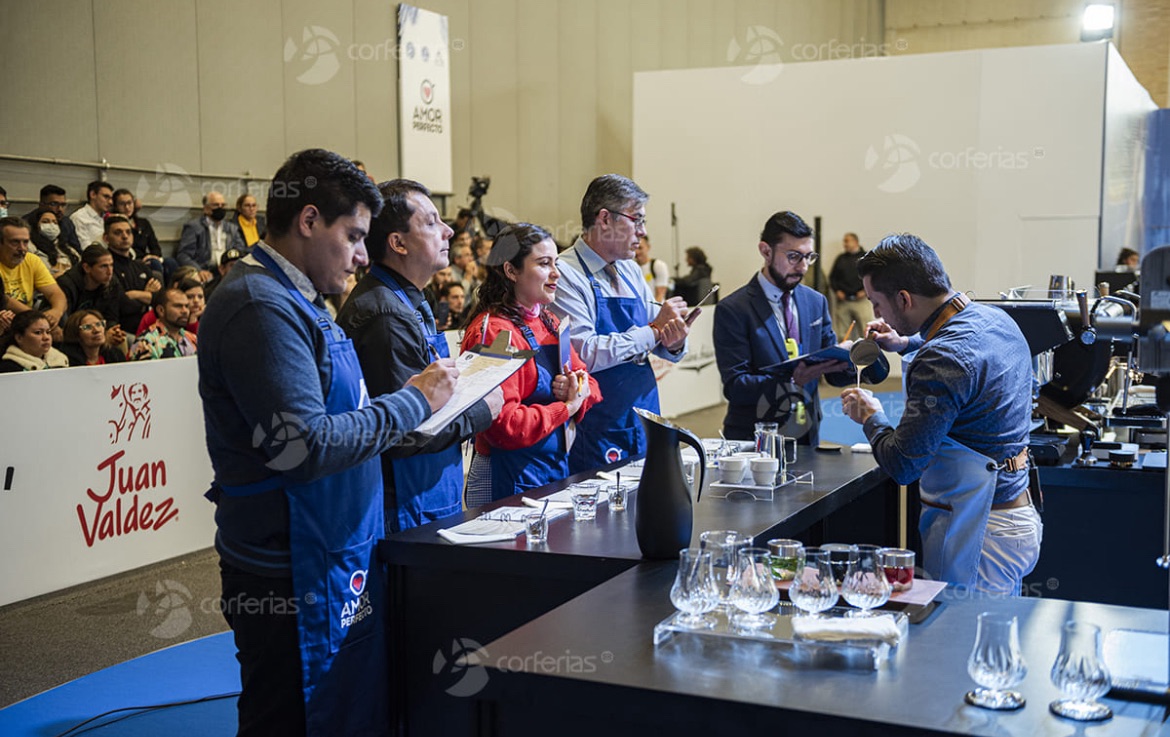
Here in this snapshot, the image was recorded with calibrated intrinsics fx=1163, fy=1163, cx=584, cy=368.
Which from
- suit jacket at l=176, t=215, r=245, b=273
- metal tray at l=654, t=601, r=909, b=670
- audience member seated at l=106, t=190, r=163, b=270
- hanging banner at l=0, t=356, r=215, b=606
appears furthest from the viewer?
suit jacket at l=176, t=215, r=245, b=273

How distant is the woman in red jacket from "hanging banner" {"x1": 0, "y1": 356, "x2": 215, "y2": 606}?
7.43 feet

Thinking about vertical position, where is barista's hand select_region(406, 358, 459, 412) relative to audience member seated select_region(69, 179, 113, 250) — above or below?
below

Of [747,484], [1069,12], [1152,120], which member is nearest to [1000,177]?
[1152,120]

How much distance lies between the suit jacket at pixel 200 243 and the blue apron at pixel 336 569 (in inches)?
249

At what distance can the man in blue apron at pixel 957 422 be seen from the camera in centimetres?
247

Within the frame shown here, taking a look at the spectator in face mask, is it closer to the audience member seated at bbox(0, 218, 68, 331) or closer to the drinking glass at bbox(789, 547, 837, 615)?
the audience member seated at bbox(0, 218, 68, 331)

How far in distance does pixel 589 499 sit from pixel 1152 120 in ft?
50.4

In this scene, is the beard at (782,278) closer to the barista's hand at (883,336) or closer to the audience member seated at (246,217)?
the barista's hand at (883,336)

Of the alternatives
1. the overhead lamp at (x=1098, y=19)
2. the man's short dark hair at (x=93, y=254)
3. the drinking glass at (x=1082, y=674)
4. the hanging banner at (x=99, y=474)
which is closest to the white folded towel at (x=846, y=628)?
the drinking glass at (x=1082, y=674)

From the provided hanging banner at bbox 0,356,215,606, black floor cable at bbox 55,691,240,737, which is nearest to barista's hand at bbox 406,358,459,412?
black floor cable at bbox 55,691,240,737

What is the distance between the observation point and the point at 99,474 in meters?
4.84

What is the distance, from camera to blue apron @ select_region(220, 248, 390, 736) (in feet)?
7.11

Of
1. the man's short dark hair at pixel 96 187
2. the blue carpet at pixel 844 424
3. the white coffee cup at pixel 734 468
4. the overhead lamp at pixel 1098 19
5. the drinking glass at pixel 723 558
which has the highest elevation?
the overhead lamp at pixel 1098 19

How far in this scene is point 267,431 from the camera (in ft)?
6.70
